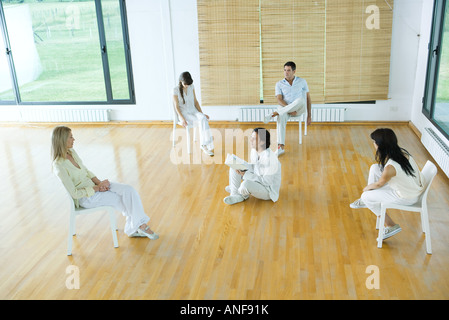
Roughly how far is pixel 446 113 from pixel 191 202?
3.54m

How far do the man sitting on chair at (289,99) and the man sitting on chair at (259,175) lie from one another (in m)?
1.60

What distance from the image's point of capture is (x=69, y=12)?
26.3ft

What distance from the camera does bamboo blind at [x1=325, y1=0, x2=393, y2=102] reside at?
7.24 meters

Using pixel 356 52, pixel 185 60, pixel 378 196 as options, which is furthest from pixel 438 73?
pixel 185 60

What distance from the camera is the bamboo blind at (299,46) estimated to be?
24.0 feet

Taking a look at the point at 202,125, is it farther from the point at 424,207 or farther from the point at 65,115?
the point at 424,207

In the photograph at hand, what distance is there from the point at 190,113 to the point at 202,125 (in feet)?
1.03

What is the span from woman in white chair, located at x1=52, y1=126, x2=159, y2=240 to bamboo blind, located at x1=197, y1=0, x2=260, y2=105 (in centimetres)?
398

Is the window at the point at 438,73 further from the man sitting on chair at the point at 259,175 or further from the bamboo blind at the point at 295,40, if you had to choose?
the man sitting on chair at the point at 259,175

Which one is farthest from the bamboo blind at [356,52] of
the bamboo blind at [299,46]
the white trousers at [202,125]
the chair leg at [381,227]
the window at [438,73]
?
the chair leg at [381,227]

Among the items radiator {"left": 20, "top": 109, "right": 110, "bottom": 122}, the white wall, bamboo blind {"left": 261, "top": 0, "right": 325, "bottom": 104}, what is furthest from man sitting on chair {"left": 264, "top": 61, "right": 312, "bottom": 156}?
radiator {"left": 20, "top": 109, "right": 110, "bottom": 122}

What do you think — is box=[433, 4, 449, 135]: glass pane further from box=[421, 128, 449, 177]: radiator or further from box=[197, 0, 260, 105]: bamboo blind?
box=[197, 0, 260, 105]: bamboo blind

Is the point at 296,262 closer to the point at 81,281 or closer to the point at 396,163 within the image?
the point at 396,163

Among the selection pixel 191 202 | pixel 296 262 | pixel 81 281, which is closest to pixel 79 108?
pixel 191 202
